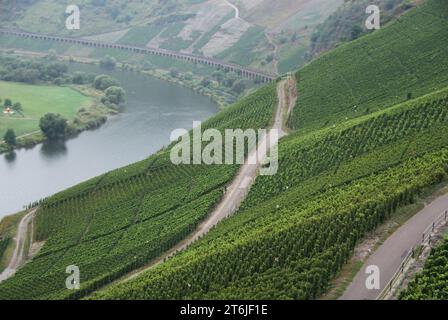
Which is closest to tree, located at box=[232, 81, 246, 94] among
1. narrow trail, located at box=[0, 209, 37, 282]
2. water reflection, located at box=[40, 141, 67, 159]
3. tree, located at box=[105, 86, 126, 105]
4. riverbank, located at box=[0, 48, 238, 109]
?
riverbank, located at box=[0, 48, 238, 109]

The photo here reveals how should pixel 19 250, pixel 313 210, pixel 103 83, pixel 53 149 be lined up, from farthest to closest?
pixel 103 83, pixel 53 149, pixel 19 250, pixel 313 210

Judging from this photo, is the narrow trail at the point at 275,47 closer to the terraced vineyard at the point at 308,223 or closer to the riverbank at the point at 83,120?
the riverbank at the point at 83,120

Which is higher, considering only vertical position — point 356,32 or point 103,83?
point 103,83

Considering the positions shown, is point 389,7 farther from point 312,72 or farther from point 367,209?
point 367,209

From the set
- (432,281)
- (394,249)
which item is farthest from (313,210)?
(432,281)

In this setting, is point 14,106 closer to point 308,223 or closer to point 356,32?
point 356,32

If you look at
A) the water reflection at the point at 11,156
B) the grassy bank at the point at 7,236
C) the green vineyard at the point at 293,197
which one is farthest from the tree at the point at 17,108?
the grassy bank at the point at 7,236

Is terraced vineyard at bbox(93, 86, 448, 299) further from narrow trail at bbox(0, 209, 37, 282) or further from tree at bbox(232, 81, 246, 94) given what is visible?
tree at bbox(232, 81, 246, 94)
